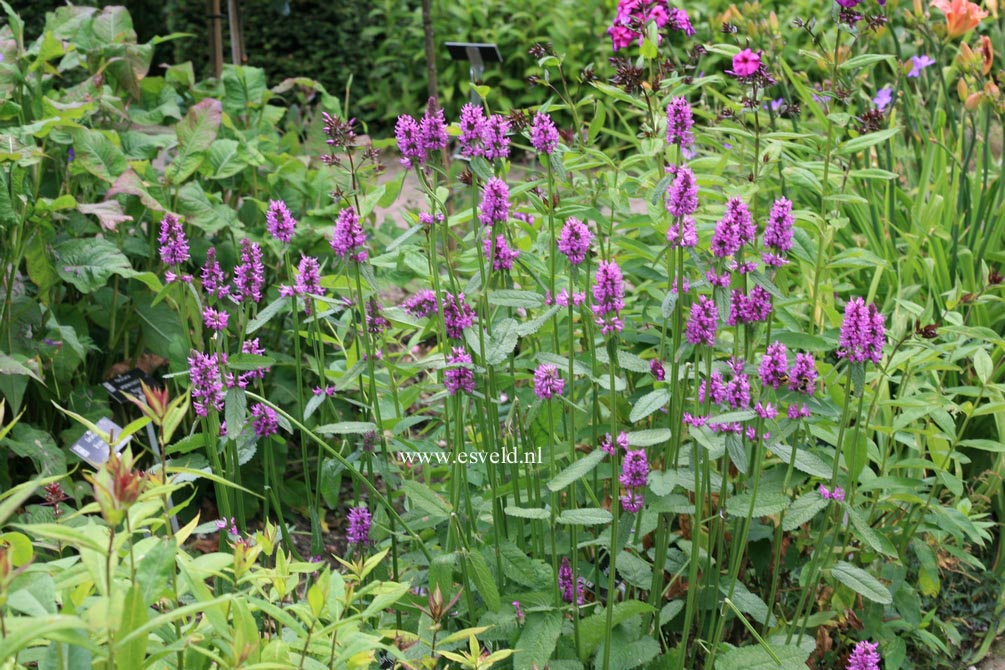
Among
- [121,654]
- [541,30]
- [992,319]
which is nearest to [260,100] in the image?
[992,319]

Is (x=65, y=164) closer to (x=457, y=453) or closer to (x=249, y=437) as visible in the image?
(x=249, y=437)

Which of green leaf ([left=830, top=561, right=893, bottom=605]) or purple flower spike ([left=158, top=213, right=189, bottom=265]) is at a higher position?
purple flower spike ([left=158, top=213, right=189, bottom=265])

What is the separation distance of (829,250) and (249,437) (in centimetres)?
133

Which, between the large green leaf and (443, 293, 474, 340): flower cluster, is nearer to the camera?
(443, 293, 474, 340): flower cluster

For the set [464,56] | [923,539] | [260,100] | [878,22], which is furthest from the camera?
[260,100]

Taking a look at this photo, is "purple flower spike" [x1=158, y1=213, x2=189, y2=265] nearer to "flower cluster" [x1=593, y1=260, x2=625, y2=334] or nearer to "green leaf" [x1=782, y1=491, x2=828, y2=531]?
"flower cluster" [x1=593, y1=260, x2=625, y2=334]

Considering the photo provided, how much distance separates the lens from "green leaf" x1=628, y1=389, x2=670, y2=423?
1538 mm

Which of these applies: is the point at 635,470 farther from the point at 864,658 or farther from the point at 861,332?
the point at 864,658

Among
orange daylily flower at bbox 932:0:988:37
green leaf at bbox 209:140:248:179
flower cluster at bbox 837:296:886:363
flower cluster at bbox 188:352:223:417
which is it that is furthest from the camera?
green leaf at bbox 209:140:248:179

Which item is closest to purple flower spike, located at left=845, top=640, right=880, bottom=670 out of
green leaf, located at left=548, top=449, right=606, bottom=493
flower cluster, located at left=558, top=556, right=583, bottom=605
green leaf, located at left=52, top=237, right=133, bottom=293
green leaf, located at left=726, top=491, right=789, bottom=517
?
green leaf, located at left=726, top=491, right=789, bottom=517

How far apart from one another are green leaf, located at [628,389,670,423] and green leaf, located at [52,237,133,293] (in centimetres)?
135

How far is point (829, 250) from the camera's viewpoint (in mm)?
2430

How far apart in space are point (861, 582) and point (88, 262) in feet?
5.80

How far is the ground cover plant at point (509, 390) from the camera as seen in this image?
1.50 m
